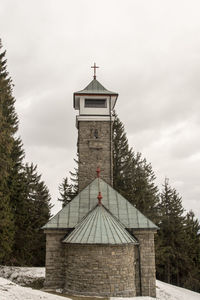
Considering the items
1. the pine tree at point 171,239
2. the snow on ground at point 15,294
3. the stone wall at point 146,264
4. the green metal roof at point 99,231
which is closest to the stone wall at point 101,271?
the green metal roof at point 99,231

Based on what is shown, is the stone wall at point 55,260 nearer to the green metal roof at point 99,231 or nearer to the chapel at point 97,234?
the chapel at point 97,234

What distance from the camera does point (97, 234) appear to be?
36.7 feet

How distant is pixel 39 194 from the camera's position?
25000mm

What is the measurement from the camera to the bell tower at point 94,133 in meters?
16.1

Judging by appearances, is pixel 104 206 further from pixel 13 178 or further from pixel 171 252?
pixel 171 252

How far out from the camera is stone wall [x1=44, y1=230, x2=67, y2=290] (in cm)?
1245

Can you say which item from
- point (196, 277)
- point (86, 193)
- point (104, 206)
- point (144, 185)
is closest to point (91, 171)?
point (86, 193)

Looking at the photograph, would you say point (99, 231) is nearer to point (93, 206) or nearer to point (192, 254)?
point (93, 206)

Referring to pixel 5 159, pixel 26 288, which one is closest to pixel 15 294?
pixel 26 288

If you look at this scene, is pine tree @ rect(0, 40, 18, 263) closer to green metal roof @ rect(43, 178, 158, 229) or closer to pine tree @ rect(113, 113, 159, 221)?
green metal roof @ rect(43, 178, 158, 229)

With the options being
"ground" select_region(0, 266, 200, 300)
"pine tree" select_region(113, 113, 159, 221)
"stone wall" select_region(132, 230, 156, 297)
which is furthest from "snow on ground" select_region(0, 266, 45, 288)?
"pine tree" select_region(113, 113, 159, 221)

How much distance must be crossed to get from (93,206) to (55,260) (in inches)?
122

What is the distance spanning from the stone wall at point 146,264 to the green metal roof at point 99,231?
1.45 m

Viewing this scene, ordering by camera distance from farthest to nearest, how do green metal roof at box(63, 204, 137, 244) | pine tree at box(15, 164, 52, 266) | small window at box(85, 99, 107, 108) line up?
pine tree at box(15, 164, 52, 266)
small window at box(85, 99, 107, 108)
green metal roof at box(63, 204, 137, 244)
